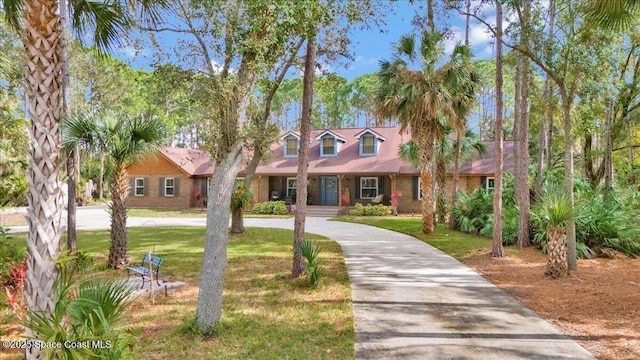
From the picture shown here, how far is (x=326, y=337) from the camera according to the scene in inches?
201

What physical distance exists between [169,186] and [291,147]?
1000cm

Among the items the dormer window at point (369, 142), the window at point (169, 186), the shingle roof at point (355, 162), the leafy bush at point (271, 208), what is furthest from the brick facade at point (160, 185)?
the dormer window at point (369, 142)

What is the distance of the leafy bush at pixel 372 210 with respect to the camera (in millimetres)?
23109

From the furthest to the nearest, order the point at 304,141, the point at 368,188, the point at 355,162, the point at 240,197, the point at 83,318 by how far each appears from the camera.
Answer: the point at 368,188 < the point at 355,162 < the point at 240,197 < the point at 304,141 < the point at 83,318

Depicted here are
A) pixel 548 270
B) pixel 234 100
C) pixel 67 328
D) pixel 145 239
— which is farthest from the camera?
pixel 145 239

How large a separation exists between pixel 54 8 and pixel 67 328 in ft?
9.24

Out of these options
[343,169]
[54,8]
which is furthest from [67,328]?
[343,169]

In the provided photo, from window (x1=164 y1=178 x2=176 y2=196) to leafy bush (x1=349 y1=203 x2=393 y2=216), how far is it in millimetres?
14184

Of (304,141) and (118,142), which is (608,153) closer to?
(304,141)

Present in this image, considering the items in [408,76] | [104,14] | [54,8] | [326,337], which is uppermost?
[408,76]

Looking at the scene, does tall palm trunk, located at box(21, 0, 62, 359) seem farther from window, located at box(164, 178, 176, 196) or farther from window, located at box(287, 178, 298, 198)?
window, located at box(164, 178, 176, 196)

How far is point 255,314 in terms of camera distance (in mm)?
6008

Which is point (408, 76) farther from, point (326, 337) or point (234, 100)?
point (326, 337)

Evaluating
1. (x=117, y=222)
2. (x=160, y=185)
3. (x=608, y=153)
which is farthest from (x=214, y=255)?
(x=160, y=185)
